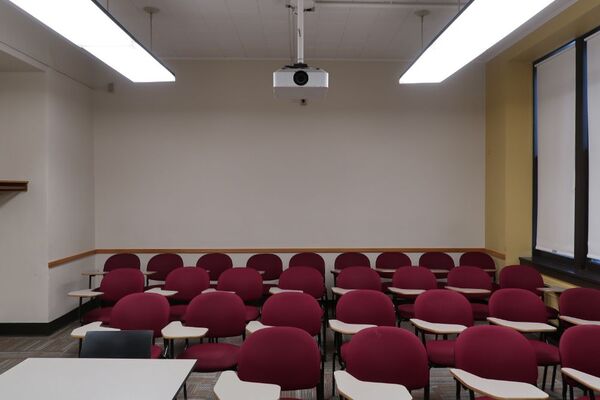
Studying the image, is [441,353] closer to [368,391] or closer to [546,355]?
[546,355]

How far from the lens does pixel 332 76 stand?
6512mm

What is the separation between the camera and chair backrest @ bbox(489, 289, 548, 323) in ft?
12.3

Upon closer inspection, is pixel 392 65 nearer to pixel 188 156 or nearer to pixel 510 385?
pixel 188 156

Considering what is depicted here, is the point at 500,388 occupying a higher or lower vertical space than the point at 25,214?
lower

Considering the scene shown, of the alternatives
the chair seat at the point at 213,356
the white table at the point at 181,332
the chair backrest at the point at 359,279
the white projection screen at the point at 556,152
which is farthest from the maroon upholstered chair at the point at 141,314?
the white projection screen at the point at 556,152

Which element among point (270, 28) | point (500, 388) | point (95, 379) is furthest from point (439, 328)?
point (270, 28)

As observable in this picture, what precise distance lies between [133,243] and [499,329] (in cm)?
522

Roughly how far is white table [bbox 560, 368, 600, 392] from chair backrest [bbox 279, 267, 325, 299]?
2.67 meters

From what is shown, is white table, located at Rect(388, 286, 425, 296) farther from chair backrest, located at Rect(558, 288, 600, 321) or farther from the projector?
the projector

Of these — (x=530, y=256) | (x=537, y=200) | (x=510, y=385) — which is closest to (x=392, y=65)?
(x=537, y=200)

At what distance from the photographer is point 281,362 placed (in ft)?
9.02

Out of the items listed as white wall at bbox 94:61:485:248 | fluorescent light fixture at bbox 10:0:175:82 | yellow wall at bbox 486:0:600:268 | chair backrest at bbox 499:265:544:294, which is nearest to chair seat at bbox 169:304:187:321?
white wall at bbox 94:61:485:248

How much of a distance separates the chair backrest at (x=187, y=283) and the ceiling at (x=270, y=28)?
2.87 m

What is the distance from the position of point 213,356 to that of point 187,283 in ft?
5.72
